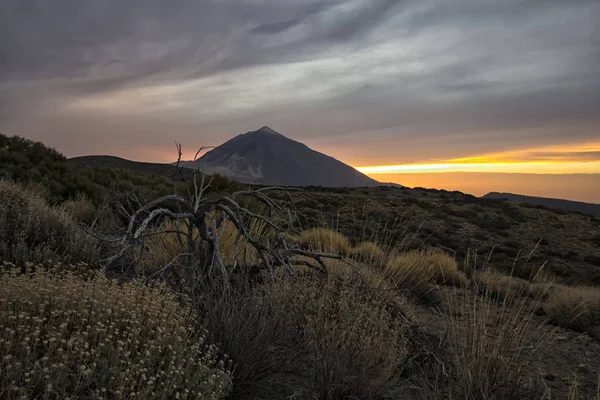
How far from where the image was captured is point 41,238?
21.2 feet

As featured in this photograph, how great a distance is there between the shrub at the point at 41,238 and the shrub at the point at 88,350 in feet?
7.17

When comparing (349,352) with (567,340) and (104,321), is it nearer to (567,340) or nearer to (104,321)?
(104,321)

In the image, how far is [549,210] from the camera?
33.9 metres

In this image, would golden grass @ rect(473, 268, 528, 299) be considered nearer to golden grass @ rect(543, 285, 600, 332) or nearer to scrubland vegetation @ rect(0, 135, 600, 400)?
golden grass @ rect(543, 285, 600, 332)

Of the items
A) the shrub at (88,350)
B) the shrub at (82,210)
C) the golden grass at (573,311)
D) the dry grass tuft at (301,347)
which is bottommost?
the golden grass at (573,311)

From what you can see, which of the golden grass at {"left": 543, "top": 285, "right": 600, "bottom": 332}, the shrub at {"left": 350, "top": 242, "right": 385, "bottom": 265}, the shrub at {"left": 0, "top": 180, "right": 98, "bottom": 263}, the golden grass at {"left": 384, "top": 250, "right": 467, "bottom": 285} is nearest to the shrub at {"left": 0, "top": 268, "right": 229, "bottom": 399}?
the shrub at {"left": 0, "top": 180, "right": 98, "bottom": 263}

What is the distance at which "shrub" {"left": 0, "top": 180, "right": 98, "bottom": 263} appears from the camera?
18.5ft

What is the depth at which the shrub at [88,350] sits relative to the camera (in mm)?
2506

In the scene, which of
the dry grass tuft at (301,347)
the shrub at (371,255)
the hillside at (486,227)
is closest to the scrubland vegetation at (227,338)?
the dry grass tuft at (301,347)

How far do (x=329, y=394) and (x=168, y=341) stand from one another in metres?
1.36

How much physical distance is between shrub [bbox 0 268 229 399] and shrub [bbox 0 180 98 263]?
219 centimetres

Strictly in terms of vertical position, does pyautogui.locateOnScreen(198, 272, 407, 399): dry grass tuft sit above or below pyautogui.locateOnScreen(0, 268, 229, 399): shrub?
below

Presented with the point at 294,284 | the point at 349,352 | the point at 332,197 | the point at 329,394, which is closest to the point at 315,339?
the point at 349,352

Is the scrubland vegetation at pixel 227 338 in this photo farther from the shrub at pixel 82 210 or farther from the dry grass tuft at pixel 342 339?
the shrub at pixel 82 210
